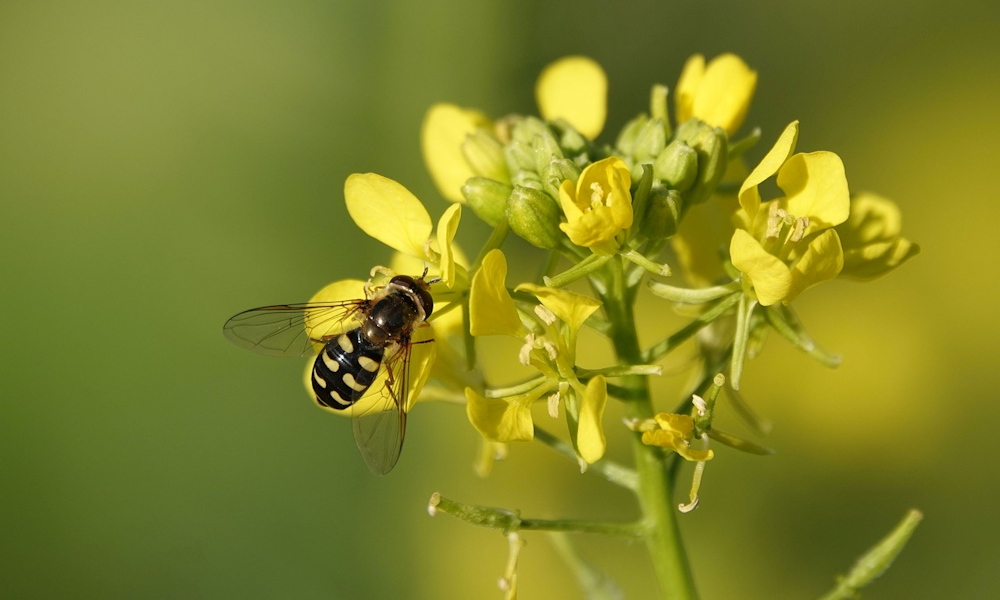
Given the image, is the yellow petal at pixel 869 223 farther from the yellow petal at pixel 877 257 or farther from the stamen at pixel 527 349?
the stamen at pixel 527 349

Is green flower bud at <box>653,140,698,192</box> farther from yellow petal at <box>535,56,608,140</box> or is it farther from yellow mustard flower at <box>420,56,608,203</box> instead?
yellow petal at <box>535,56,608,140</box>

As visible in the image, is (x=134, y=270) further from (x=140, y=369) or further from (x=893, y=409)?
(x=893, y=409)

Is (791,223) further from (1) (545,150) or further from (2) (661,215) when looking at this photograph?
(1) (545,150)

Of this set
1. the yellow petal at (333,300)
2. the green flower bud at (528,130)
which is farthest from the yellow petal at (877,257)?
the yellow petal at (333,300)

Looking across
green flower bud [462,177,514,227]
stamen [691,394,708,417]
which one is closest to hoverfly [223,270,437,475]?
green flower bud [462,177,514,227]

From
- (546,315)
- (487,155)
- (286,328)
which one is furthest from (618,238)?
(286,328)
